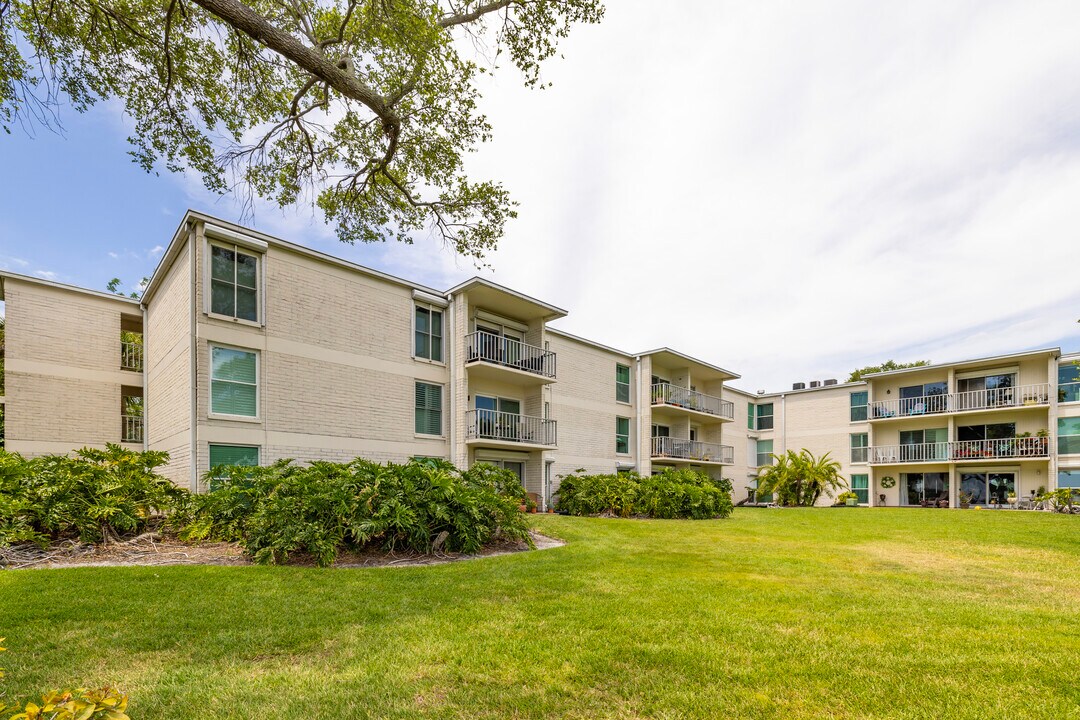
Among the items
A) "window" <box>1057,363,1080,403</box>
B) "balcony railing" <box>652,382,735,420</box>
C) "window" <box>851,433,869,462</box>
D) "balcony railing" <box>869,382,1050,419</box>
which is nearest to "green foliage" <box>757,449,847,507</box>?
"window" <box>851,433,869,462</box>

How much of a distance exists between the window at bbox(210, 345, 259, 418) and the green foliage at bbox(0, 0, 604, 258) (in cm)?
517

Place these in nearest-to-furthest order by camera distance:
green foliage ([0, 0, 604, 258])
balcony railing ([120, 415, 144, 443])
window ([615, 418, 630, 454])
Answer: green foliage ([0, 0, 604, 258]) → balcony railing ([120, 415, 144, 443]) → window ([615, 418, 630, 454])

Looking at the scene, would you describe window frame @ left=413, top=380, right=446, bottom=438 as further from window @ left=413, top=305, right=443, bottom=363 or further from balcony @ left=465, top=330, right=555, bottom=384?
balcony @ left=465, top=330, right=555, bottom=384

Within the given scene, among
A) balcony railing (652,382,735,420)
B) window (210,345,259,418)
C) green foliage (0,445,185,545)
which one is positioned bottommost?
green foliage (0,445,185,545)

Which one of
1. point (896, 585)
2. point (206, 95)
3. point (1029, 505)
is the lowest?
point (1029, 505)

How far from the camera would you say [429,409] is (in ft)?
56.2

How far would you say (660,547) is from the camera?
10.2 metres

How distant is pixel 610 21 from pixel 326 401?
11330 millimetres

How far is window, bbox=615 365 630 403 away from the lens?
24.1 meters

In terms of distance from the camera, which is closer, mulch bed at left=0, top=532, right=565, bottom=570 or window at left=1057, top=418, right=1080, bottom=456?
→ mulch bed at left=0, top=532, right=565, bottom=570

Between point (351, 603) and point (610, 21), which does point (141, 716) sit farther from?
point (610, 21)

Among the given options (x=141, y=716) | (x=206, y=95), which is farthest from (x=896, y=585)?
(x=206, y=95)

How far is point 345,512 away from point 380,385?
8070mm

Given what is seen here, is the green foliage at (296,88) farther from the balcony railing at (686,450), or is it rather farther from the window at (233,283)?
the balcony railing at (686,450)
